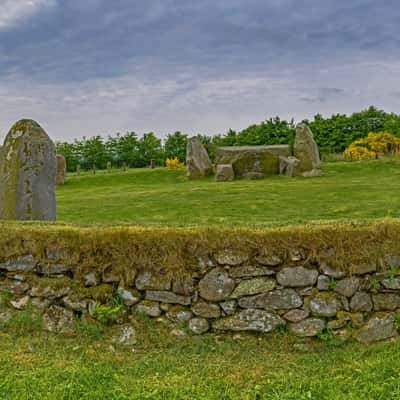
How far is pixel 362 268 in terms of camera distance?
14.9ft

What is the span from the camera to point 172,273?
4.64 meters

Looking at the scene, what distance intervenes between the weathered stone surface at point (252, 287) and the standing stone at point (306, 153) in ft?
36.3

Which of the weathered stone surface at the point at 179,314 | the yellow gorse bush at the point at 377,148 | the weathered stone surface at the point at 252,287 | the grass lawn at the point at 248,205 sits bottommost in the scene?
A: the weathered stone surface at the point at 179,314

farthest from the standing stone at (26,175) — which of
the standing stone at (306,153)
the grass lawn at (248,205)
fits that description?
the standing stone at (306,153)

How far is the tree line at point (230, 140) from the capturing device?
1127 inches

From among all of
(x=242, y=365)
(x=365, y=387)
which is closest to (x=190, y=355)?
(x=242, y=365)

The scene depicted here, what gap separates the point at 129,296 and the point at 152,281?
287 mm

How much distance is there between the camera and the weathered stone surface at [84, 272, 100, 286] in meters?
4.85

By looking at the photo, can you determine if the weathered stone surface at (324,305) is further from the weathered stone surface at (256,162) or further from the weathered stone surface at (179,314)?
the weathered stone surface at (256,162)

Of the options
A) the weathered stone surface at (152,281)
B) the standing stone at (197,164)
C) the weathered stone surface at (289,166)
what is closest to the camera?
the weathered stone surface at (152,281)

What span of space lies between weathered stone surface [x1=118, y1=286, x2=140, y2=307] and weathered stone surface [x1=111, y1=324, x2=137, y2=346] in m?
0.23

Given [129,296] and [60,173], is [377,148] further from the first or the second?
[129,296]

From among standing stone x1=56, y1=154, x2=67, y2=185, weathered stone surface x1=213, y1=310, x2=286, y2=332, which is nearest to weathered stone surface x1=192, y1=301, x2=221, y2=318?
weathered stone surface x1=213, y1=310, x2=286, y2=332

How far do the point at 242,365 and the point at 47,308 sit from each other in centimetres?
212
